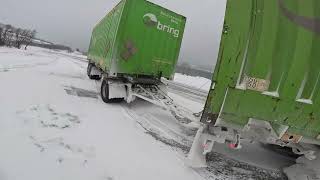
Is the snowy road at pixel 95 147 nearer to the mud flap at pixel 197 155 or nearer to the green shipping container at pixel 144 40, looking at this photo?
the mud flap at pixel 197 155

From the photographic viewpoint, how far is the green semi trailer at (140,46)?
30.4ft

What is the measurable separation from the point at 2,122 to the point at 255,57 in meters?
4.42

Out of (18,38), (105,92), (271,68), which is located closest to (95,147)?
(271,68)

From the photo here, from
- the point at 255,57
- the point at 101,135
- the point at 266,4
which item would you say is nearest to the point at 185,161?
the point at 101,135

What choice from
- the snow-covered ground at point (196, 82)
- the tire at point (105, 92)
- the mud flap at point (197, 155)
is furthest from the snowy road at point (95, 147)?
the snow-covered ground at point (196, 82)

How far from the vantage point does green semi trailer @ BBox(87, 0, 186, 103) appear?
926cm

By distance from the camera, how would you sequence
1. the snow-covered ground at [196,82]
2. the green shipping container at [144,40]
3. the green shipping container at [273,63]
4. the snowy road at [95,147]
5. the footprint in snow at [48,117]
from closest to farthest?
the green shipping container at [273,63] → the snowy road at [95,147] → the footprint in snow at [48,117] → the green shipping container at [144,40] → the snow-covered ground at [196,82]

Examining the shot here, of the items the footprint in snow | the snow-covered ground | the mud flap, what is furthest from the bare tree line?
the mud flap

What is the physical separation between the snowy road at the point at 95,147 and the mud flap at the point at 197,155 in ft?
0.39

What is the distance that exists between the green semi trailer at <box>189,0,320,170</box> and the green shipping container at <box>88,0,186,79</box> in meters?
5.06

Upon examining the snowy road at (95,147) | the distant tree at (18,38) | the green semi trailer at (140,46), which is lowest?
the distant tree at (18,38)

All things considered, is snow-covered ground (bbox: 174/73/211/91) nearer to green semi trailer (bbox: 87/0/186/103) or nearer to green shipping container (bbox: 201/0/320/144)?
green semi trailer (bbox: 87/0/186/103)

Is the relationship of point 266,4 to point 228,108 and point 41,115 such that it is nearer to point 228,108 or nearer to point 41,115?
point 228,108

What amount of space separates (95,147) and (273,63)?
3106mm
